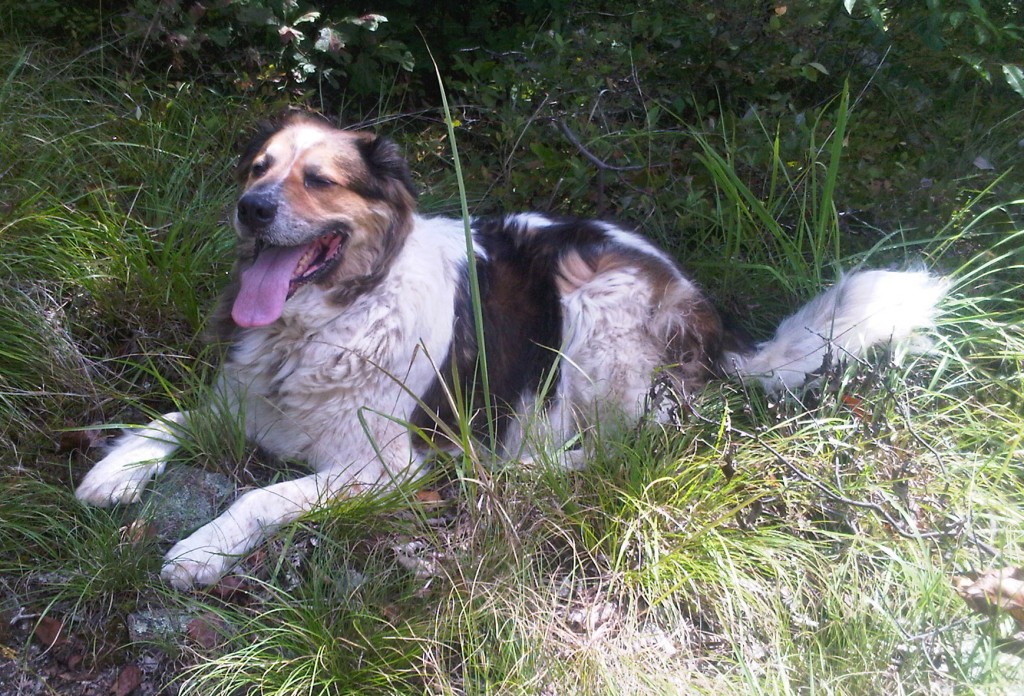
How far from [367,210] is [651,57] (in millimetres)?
2210

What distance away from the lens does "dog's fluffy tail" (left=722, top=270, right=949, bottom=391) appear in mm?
3215

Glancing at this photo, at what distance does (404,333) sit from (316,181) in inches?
23.9

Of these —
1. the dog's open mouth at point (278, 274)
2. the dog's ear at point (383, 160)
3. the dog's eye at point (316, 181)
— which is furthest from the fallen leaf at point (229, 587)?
the dog's ear at point (383, 160)

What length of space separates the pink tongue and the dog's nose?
0.16m

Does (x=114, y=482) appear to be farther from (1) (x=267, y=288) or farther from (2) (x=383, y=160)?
(2) (x=383, y=160)

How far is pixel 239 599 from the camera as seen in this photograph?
2721 millimetres

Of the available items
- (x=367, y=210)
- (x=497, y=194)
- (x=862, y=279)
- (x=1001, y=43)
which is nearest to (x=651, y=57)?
(x=497, y=194)

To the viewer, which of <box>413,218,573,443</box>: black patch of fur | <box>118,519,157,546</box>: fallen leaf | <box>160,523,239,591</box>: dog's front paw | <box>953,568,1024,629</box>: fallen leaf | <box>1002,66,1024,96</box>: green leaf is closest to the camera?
<box>953,568,1024,629</box>: fallen leaf

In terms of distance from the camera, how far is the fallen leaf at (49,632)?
2617 mm

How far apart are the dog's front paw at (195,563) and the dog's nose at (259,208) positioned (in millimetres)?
1013

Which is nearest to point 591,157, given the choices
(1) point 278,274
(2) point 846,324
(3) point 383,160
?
(3) point 383,160

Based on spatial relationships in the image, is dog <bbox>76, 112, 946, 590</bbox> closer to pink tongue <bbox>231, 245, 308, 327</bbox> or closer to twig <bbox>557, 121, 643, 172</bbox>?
pink tongue <bbox>231, 245, 308, 327</bbox>

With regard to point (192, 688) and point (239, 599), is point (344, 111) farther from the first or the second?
point (192, 688)

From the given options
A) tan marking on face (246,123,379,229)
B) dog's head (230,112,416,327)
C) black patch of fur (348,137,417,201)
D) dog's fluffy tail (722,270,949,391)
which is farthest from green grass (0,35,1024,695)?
black patch of fur (348,137,417,201)
